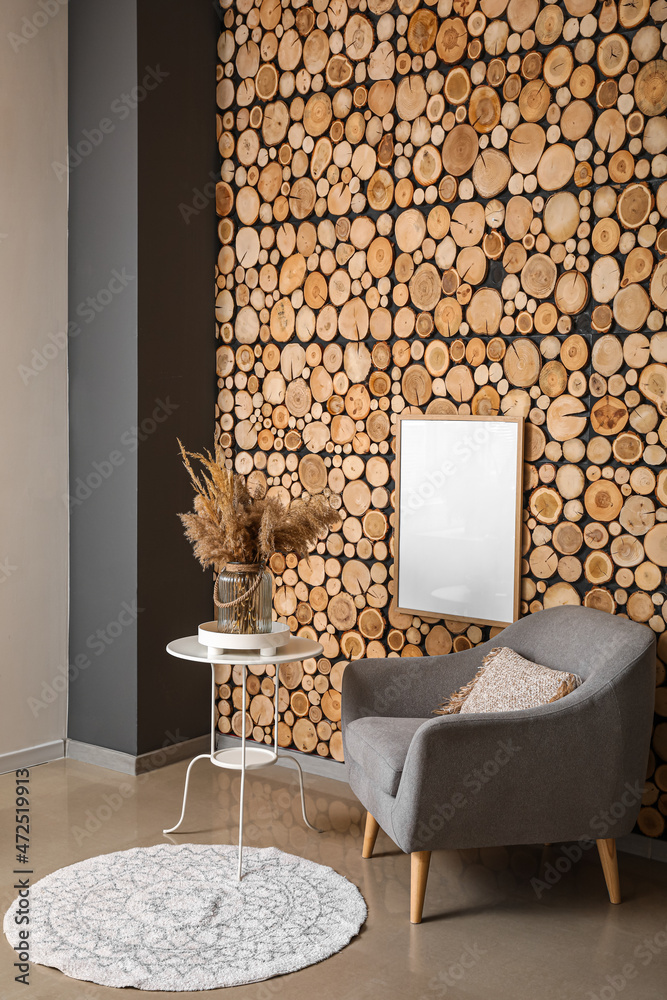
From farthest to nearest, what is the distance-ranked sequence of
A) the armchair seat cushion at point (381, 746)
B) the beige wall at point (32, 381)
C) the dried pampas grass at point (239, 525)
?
the beige wall at point (32, 381)
the dried pampas grass at point (239, 525)
the armchair seat cushion at point (381, 746)

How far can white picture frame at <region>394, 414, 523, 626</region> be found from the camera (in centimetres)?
350

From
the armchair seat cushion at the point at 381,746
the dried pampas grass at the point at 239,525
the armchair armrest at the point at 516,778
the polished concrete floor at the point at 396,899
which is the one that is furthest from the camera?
the dried pampas grass at the point at 239,525

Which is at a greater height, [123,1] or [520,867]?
[123,1]

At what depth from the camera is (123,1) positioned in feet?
13.1

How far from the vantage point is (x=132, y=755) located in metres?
4.03

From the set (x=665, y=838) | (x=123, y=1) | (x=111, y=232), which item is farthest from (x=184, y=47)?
(x=665, y=838)

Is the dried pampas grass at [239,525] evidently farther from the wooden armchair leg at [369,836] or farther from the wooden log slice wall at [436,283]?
the wooden armchair leg at [369,836]

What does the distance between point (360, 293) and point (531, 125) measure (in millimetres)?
898

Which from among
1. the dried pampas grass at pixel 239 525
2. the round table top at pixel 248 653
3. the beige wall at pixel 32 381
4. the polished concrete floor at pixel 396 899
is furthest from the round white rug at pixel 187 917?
the beige wall at pixel 32 381

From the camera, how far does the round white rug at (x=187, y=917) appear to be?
2488 millimetres

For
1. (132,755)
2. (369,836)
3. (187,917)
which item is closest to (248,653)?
(369,836)

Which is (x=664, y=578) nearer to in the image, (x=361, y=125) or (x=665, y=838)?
(x=665, y=838)

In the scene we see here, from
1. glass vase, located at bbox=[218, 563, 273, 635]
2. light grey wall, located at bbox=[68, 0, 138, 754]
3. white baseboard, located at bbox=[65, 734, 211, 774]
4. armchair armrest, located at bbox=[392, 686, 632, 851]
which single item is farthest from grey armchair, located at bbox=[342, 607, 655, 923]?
light grey wall, located at bbox=[68, 0, 138, 754]

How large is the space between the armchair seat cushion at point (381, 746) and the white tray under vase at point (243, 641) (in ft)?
1.20
